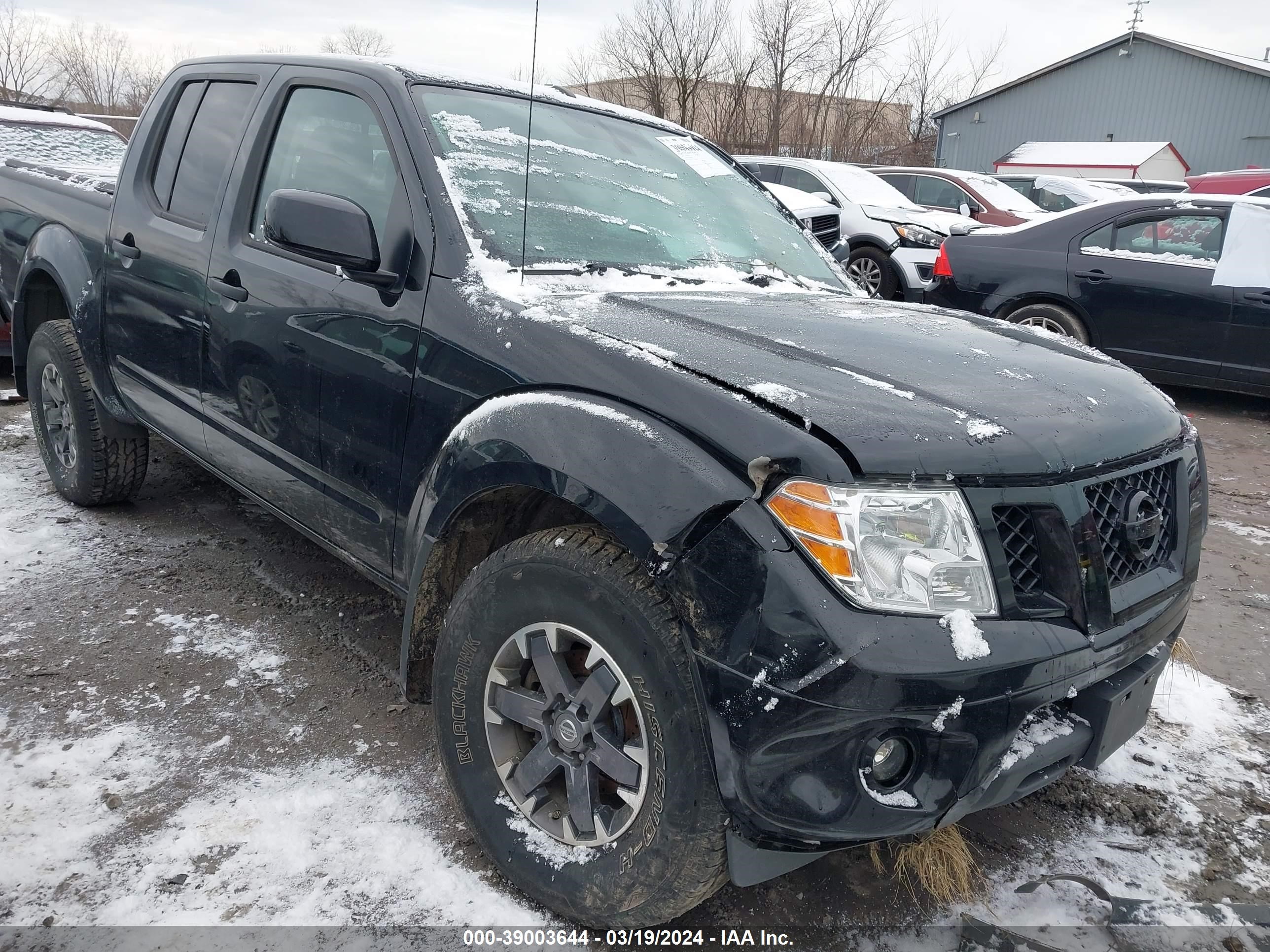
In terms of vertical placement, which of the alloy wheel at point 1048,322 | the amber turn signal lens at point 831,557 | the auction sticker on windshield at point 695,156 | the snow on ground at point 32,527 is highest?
the auction sticker on windshield at point 695,156

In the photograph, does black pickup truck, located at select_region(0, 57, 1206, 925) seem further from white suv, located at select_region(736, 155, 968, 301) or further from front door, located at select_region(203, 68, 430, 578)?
white suv, located at select_region(736, 155, 968, 301)

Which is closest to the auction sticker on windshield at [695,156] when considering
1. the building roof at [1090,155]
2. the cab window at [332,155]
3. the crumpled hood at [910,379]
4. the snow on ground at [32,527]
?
the crumpled hood at [910,379]

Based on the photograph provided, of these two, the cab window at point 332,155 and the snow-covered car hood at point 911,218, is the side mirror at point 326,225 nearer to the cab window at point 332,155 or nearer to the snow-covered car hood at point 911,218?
the cab window at point 332,155

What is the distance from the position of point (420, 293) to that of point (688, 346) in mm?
727

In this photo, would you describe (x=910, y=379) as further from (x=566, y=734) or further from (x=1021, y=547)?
(x=566, y=734)

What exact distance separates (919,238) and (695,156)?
6.85 metres

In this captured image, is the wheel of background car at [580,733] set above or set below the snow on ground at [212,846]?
above

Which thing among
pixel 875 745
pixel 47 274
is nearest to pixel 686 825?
pixel 875 745

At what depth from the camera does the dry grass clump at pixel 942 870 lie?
6.89 feet

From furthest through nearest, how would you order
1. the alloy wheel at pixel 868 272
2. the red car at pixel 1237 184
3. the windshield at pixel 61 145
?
the red car at pixel 1237 184
the alloy wheel at pixel 868 272
the windshield at pixel 61 145

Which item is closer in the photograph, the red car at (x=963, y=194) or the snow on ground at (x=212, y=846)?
the snow on ground at (x=212, y=846)

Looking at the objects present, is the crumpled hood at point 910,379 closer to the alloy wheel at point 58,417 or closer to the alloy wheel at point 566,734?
the alloy wheel at point 566,734

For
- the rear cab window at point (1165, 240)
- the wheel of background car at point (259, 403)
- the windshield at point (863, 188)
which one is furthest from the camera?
the windshield at point (863, 188)

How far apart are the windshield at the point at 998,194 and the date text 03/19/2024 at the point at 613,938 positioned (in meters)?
11.1
